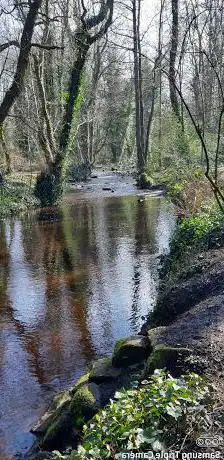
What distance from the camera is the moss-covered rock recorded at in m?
4.77

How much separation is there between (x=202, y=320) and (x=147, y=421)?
2148mm

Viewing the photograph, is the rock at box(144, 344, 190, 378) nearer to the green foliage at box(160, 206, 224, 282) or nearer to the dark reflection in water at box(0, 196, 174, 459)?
the dark reflection in water at box(0, 196, 174, 459)

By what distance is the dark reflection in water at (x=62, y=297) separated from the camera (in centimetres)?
630

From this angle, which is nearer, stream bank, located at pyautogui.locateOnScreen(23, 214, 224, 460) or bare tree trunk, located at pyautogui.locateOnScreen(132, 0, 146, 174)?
stream bank, located at pyautogui.locateOnScreen(23, 214, 224, 460)

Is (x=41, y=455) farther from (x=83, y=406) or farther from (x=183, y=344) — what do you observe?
(x=183, y=344)

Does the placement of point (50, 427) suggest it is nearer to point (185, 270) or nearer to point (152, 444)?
point (152, 444)

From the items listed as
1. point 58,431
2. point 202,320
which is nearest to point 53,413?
point 58,431

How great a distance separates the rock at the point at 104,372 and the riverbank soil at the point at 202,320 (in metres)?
0.57

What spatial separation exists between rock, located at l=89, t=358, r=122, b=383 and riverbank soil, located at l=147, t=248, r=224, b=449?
57cm

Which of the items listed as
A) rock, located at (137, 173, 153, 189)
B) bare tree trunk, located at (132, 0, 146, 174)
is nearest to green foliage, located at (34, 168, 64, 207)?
rock, located at (137, 173, 153, 189)

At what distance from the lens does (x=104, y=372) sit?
5.56 meters

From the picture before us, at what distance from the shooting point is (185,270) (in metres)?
7.86

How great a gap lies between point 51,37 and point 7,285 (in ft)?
58.5

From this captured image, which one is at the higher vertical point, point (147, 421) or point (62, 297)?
point (147, 421)
